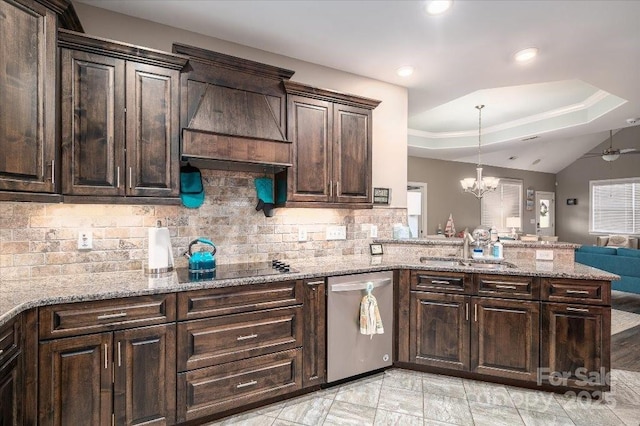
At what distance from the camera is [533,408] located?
239 cm

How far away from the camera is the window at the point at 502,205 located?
29.1ft

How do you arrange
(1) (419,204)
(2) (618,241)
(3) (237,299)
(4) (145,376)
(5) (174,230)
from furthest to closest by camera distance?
(2) (618,241)
(1) (419,204)
(5) (174,230)
(3) (237,299)
(4) (145,376)

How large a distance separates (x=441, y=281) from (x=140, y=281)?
2225 millimetres

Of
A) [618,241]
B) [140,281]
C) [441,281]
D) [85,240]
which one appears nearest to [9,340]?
[140,281]

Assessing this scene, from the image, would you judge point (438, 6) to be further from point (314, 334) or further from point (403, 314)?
point (314, 334)

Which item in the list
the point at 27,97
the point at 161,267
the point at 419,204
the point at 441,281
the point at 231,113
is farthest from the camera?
the point at 419,204

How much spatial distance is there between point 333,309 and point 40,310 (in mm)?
1760

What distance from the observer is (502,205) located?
914cm

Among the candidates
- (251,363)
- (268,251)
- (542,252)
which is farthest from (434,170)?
(251,363)

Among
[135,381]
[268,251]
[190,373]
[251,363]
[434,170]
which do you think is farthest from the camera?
[434,170]

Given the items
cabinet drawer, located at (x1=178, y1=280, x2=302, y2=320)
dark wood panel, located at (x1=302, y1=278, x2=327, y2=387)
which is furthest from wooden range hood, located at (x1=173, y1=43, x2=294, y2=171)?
dark wood panel, located at (x1=302, y1=278, x2=327, y2=387)

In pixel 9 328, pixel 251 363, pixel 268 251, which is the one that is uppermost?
pixel 268 251

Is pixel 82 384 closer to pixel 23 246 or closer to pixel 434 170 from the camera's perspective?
pixel 23 246

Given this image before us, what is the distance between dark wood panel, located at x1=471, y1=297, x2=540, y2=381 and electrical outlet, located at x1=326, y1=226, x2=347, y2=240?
127 centimetres
